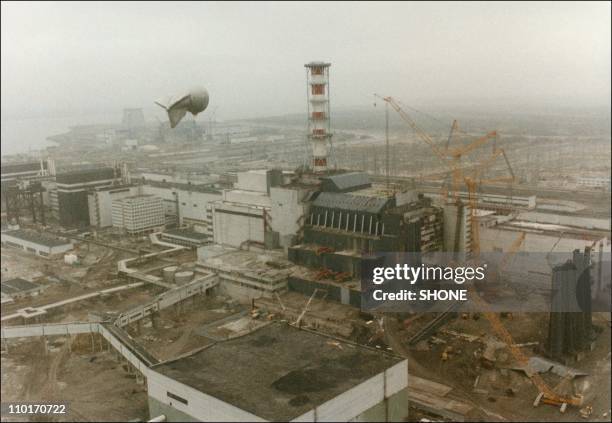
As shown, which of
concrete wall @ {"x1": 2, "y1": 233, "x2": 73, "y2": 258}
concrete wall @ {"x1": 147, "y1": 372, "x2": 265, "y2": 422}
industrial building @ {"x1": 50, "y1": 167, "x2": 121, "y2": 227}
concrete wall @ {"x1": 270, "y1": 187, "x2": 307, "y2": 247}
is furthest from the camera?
industrial building @ {"x1": 50, "y1": 167, "x2": 121, "y2": 227}

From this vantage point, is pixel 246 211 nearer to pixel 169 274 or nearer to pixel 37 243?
pixel 169 274

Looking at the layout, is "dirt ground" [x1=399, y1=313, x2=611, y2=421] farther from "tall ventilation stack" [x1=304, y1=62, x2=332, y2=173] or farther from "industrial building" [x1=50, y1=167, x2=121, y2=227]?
"industrial building" [x1=50, y1=167, x2=121, y2=227]

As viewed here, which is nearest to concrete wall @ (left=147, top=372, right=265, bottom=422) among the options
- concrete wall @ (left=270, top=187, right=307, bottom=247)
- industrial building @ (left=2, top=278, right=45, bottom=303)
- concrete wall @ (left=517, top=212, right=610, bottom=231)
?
concrete wall @ (left=270, top=187, right=307, bottom=247)

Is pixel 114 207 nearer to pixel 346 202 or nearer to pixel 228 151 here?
pixel 346 202

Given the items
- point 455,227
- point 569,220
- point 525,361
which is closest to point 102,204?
point 455,227

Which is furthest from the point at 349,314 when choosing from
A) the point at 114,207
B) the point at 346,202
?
the point at 114,207
